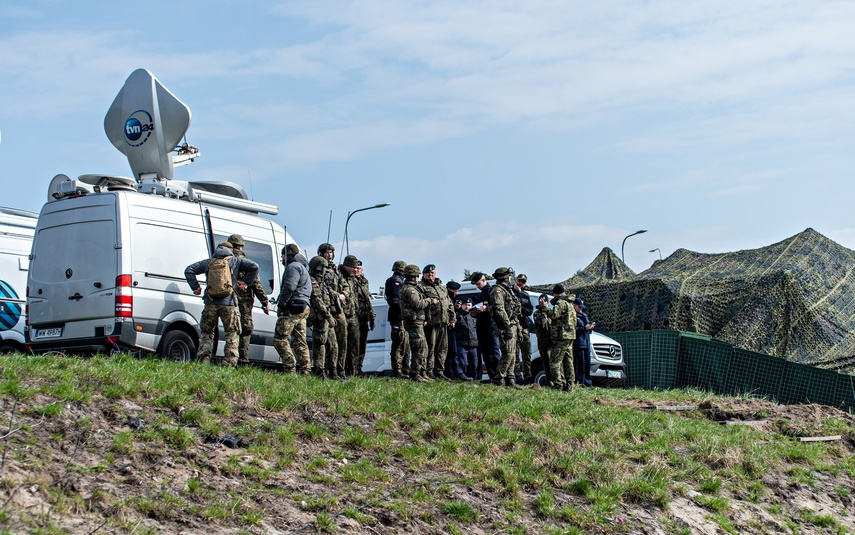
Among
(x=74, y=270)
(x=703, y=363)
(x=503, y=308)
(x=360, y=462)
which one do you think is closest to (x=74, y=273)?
(x=74, y=270)

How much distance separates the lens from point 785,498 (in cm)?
1103

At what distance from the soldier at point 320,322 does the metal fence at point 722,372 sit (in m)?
7.78

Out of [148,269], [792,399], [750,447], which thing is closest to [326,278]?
[148,269]

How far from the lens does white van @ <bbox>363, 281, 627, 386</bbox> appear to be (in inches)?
755

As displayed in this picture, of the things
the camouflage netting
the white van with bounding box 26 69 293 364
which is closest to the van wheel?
the white van with bounding box 26 69 293 364

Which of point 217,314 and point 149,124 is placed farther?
point 149,124

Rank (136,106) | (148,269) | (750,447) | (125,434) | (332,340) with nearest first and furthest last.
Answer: (125,434), (750,447), (148,269), (332,340), (136,106)

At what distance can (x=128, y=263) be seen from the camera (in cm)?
1325

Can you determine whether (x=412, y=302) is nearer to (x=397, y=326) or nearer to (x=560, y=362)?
(x=397, y=326)

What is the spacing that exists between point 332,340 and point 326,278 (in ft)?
2.85

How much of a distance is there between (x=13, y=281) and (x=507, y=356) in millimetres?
7538

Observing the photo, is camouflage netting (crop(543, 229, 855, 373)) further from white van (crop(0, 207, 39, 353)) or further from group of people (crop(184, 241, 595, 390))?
white van (crop(0, 207, 39, 353))

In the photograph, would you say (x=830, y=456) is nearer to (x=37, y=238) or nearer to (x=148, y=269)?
(x=148, y=269)

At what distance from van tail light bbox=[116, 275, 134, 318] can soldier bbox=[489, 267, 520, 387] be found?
5641mm
